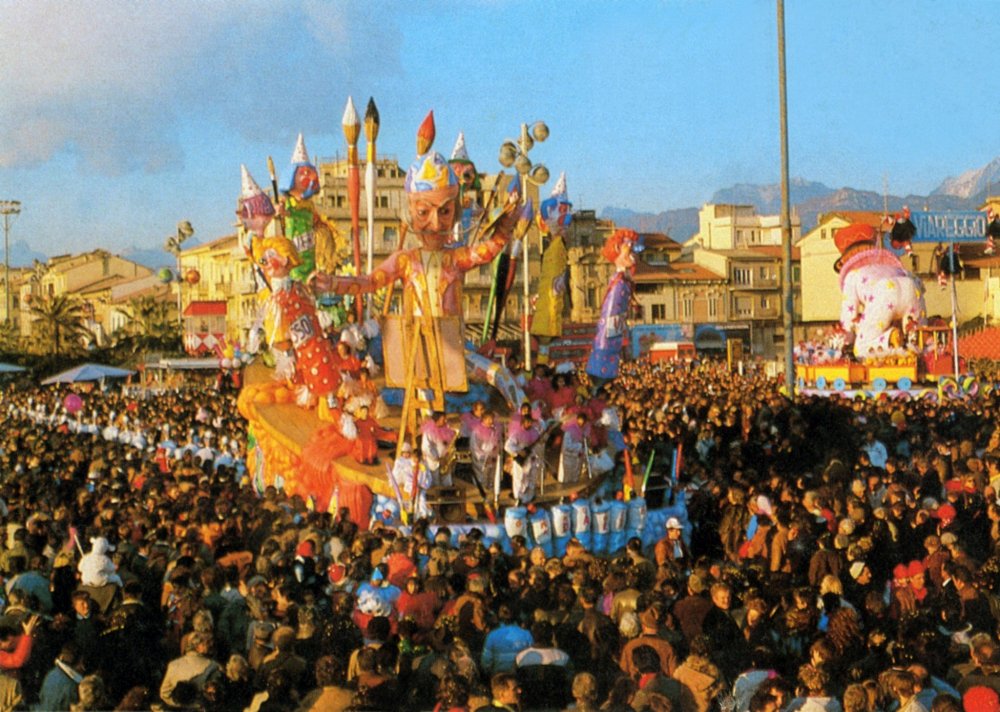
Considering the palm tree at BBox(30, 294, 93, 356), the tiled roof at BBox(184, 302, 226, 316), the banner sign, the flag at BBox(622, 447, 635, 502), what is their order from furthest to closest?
the tiled roof at BBox(184, 302, 226, 316)
the palm tree at BBox(30, 294, 93, 356)
the banner sign
the flag at BBox(622, 447, 635, 502)

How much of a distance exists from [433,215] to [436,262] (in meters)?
0.62

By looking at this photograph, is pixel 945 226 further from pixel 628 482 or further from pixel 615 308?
pixel 628 482

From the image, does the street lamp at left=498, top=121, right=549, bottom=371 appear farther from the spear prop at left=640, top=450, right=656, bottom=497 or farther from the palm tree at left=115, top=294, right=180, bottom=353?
the palm tree at left=115, top=294, right=180, bottom=353

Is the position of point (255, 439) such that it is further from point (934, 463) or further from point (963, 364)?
point (963, 364)

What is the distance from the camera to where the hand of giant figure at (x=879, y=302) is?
28375 millimetres

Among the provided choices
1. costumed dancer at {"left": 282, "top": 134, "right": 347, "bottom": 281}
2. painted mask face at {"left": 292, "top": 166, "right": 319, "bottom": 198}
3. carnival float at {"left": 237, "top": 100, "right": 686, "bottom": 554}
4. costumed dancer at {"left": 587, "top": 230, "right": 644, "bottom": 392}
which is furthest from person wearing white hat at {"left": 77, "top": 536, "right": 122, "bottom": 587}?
painted mask face at {"left": 292, "top": 166, "right": 319, "bottom": 198}

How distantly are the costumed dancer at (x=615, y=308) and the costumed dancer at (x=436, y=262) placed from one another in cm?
224

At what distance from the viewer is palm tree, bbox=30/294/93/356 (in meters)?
52.2

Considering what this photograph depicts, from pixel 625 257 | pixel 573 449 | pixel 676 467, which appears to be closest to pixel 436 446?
pixel 573 449

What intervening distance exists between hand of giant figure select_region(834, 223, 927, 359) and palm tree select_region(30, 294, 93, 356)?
111ft

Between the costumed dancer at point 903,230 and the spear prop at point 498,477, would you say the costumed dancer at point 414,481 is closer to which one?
the spear prop at point 498,477

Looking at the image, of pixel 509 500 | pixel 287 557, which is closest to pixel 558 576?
→ pixel 287 557

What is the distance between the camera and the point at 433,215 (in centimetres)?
1429

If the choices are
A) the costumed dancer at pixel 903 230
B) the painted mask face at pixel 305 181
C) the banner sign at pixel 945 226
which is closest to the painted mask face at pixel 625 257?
the painted mask face at pixel 305 181
